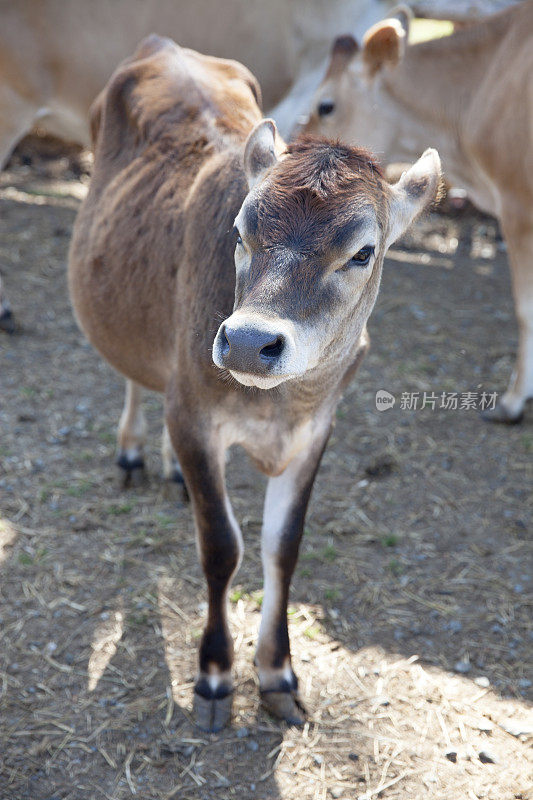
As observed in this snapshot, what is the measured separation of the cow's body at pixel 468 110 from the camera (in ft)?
16.6

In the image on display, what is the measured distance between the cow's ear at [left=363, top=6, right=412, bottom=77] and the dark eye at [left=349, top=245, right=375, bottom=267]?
127 inches

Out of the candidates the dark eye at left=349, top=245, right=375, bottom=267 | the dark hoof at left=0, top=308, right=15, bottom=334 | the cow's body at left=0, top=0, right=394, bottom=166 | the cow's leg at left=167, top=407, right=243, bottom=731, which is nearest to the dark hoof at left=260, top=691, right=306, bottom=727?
the cow's leg at left=167, top=407, right=243, bottom=731

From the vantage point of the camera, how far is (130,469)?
4270mm

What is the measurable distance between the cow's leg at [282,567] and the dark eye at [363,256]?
79 cm

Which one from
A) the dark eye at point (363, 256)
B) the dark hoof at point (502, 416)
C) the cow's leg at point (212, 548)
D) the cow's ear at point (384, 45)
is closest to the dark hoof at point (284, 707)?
the cow's leg at point (212, 548)

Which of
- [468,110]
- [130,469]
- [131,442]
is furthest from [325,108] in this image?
[130,469]

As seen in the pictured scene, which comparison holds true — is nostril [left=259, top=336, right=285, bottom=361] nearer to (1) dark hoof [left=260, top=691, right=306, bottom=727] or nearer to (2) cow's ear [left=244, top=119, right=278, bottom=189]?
(2) cow's ear [left=244, top=119, right=278, bottom=189]

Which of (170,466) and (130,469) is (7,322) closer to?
(130,469)

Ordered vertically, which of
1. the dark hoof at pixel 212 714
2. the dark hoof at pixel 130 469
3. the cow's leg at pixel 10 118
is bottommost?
the dark hoof at pixel 130 469

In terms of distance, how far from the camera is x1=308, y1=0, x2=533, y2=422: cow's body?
5070 mm

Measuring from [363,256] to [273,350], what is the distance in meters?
0.45

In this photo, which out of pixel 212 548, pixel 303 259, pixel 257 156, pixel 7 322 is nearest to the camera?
pixel 303 259

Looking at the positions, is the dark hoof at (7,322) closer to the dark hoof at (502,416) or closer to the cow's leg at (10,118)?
the cow's leg at (10,118)

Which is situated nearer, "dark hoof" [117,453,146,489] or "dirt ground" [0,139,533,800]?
"dirt ground" [0,139,533,800]
